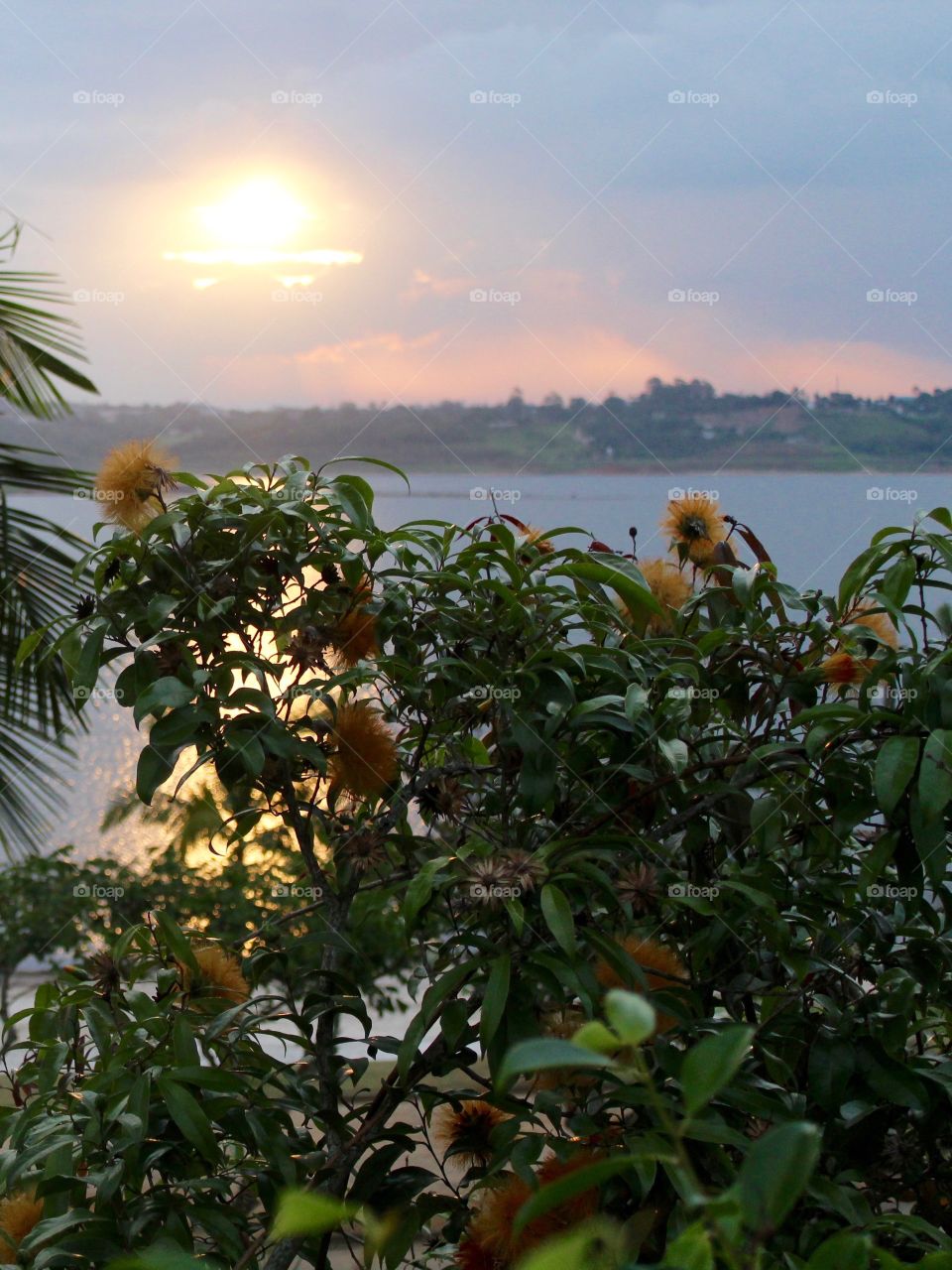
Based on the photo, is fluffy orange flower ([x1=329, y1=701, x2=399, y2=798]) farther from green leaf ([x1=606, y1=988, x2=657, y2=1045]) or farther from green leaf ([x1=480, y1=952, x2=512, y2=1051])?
green leaf ([x1=606, y1=988, x2=657, y2=1045])

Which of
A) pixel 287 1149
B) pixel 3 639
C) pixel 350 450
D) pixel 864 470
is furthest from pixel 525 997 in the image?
pixel 350 450

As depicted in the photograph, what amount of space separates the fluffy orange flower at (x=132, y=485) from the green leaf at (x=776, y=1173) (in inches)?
28.7

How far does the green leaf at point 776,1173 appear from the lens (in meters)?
0.21

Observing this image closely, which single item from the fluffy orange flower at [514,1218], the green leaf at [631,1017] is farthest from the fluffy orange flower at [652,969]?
the green leaf at [631,1017]

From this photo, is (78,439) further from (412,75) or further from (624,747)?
(624,747)

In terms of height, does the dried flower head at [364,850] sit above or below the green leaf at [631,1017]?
below

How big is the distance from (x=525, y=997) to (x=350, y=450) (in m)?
2.34

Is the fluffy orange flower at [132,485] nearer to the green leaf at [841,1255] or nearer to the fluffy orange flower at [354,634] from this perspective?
the fluffy orange flower at [354,634]

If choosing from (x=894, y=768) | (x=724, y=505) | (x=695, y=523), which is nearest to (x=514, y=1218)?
(x=894, y=768)

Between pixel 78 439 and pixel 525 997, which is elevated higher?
pixel 78 439

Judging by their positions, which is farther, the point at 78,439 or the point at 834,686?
the point at 78,439

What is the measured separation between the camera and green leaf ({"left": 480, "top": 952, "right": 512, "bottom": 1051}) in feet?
2.25

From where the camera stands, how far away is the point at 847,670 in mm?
800

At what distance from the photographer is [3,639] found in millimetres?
2082
